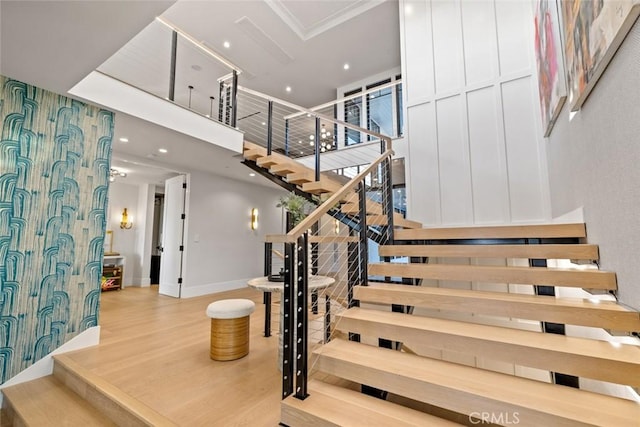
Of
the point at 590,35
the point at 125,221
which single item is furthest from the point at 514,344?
the point at 125,221

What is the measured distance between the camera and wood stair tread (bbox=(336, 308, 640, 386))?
131 centimetres

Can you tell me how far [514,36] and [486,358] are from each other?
4.29 meters

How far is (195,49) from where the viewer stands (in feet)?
17.4

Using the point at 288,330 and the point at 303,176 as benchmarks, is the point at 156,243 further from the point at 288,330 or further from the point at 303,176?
the point at 288,330

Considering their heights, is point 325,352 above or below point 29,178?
below

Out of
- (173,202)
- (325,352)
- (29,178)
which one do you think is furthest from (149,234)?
(325,352)

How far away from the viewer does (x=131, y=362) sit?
2588mm

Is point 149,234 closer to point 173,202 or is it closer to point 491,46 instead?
point 173,202

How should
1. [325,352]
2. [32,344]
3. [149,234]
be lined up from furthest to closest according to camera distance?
[149,234]
[32,344]
[325,352]

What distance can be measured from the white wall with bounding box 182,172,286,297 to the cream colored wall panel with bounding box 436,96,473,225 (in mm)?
4053

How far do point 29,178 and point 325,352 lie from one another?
307 centimetres

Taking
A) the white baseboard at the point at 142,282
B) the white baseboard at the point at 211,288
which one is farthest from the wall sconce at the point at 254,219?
the white baseboard at the point at 142,282

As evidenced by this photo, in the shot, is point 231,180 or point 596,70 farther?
point 231,180

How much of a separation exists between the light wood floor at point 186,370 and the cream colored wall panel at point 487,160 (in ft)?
10.7
